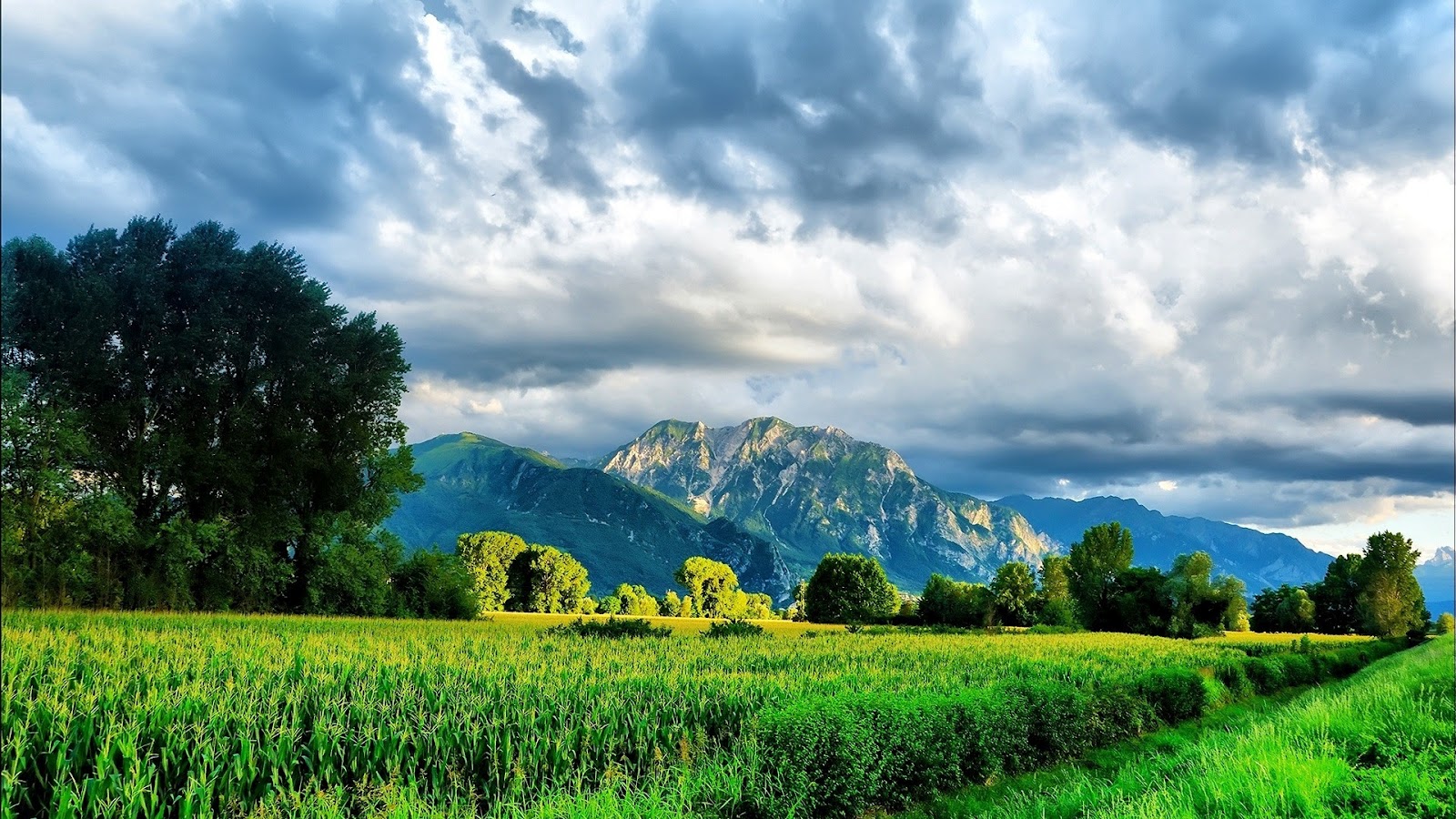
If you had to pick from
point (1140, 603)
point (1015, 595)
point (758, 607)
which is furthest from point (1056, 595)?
point (758, 607)

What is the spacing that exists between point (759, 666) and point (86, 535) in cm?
3080

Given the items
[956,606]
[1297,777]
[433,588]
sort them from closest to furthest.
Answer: [1297,777] < [433,588] < [956,606]

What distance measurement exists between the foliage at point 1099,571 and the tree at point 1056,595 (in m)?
1.10

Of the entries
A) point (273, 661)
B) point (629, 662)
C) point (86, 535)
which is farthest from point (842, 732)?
point (86, 535)

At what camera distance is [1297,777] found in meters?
9.38

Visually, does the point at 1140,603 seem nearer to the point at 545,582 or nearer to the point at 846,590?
the point at 846,590

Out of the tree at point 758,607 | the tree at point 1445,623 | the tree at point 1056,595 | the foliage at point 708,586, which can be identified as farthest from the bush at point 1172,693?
the foliage at point 708,586

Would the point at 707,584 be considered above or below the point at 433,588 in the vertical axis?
below

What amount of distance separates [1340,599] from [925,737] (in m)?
107

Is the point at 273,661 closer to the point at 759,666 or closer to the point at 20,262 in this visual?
the point at 759,666

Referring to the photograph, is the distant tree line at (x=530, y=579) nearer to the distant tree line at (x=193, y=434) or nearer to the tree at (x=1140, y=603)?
the tree at (x=1140, y=603)

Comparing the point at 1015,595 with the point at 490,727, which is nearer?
the point at 490,727

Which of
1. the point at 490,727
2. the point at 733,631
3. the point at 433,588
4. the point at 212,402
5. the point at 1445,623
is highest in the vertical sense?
the point at 212,402

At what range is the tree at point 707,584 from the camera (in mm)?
133875
